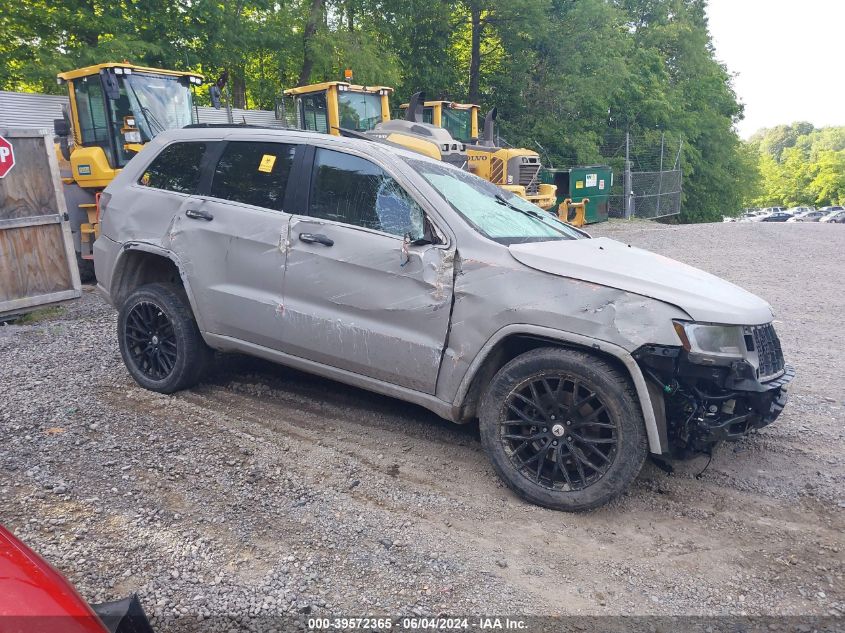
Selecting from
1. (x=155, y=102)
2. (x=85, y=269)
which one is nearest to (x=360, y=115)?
(x=155, y=102)

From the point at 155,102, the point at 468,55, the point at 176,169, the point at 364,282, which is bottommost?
Result: the point at 364,282

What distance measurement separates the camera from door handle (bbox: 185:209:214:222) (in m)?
4.67

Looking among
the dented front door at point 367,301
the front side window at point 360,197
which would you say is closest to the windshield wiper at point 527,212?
the front side window at point 360,197

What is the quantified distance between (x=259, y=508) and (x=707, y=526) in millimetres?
2383

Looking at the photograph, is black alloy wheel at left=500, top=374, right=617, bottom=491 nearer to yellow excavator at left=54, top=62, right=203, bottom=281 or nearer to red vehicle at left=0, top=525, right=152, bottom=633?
red vehicle at left=0, top=525, right=152, bottom=633

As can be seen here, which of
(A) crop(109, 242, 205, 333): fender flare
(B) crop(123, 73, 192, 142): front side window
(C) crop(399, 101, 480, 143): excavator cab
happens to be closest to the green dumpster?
(C) crop(399, 101, 480, 143): excavator cab

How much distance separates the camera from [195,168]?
4.92 m

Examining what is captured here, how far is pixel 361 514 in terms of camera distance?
352cm

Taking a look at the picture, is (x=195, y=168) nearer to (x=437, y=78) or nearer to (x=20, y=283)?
(x=20, y=283)

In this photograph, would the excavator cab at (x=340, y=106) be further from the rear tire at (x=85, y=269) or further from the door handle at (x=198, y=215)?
the door handle at (x=198, y=215)

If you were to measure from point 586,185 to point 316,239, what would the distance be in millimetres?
16636

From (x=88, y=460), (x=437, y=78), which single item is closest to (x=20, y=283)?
(x=88, y=460)

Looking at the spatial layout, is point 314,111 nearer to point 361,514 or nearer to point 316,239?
point 316,239

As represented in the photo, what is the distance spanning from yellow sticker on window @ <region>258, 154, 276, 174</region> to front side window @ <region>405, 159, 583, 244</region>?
3.27ft
